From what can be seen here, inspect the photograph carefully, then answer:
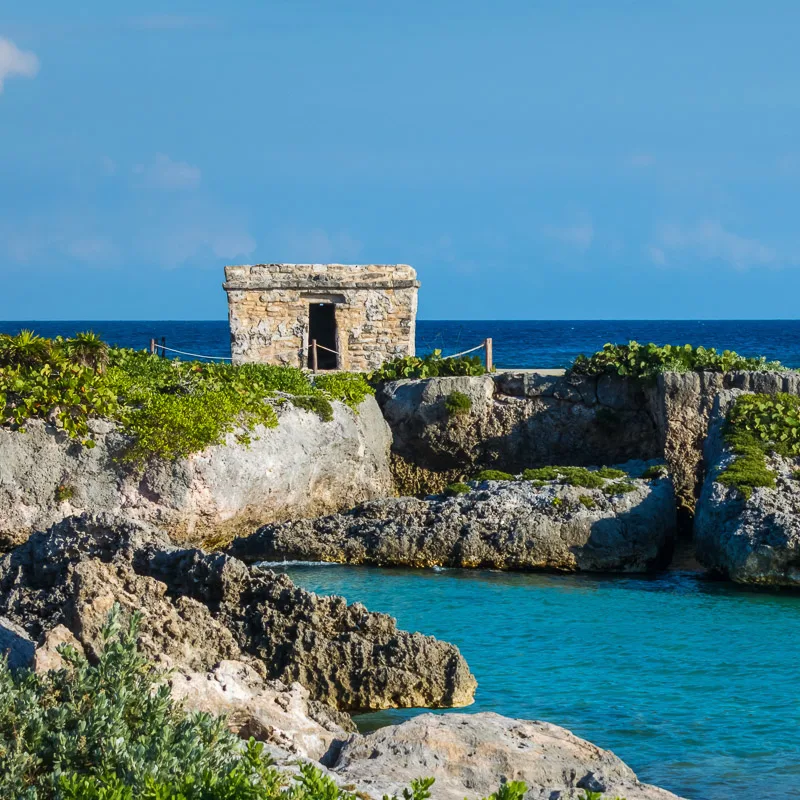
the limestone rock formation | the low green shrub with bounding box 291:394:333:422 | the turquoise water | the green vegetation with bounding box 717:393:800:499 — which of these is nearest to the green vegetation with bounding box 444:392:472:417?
the low green shrub with bounding box 291:394:333:422

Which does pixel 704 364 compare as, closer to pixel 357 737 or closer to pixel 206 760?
pixel 357 737

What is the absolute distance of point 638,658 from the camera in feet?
34.4

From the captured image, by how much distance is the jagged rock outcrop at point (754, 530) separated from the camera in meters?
13.2

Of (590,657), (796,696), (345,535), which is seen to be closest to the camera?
(796,696)

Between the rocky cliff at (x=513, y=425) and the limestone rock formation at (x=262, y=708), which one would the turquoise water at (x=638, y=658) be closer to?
the limestone rock formation at (x=262, y=708)

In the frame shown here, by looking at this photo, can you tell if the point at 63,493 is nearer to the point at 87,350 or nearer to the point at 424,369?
the point at 87,350

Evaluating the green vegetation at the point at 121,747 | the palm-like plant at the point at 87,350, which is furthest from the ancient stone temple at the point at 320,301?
the green vegetation at the point at 121,747

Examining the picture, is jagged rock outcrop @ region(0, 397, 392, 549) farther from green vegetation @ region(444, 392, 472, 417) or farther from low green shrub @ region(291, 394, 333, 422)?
green vegetation @ region(444, 392, 472, 417)

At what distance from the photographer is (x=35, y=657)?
642 cm

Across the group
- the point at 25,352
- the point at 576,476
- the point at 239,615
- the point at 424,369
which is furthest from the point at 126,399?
the point at 239,615

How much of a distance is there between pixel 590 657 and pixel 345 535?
17.1 ft

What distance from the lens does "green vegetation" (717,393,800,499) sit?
560 inches

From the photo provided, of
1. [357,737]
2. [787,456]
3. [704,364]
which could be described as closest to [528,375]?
[704,364]

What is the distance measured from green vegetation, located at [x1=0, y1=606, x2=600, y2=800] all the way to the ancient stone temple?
18.8 meters
